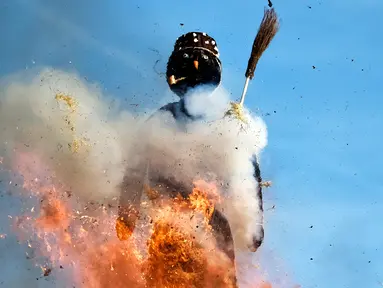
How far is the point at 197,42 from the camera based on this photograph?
24.8 m

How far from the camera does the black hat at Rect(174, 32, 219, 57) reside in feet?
81.4

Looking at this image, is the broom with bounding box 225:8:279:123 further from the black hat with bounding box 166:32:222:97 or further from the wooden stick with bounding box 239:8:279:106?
the black hat with bounding box 166:32:222:97

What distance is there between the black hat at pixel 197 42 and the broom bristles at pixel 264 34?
1.45 m

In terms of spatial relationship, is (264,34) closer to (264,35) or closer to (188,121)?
(264,35)

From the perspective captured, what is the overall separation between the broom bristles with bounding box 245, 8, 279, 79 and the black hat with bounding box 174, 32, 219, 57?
1454 millimetres

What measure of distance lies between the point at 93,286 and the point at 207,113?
8.29 metres

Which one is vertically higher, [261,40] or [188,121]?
[261,40]

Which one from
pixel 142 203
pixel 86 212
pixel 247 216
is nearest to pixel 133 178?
pixel 142 203

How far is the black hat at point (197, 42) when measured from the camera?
2481 centimetres

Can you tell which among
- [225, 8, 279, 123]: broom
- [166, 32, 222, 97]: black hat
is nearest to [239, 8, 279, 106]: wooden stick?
[225, 8, 279, 123]: broom

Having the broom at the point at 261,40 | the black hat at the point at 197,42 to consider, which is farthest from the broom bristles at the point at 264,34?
the black hat at the point at 197,42

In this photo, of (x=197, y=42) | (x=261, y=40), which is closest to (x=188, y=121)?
(x=197, y=42)

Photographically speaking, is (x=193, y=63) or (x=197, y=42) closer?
(x=193, y=63)

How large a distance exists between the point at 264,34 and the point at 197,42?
2.57 meters
